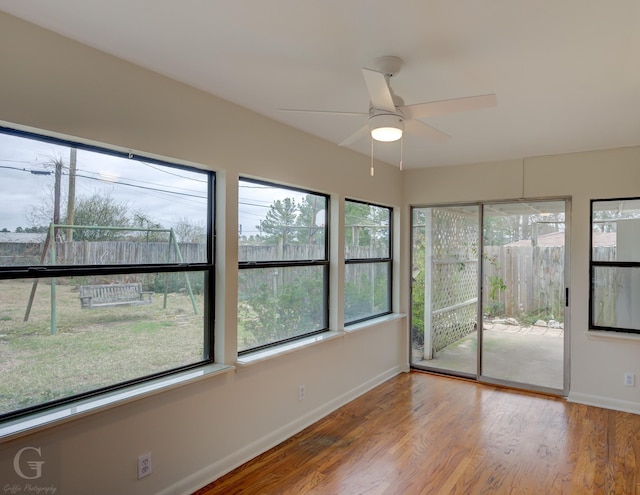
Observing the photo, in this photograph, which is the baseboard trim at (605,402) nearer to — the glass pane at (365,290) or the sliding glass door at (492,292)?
the sliding glass door at (492,292)

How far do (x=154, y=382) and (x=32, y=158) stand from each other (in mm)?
1346

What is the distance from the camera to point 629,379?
3.74m

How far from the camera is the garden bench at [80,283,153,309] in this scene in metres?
2.13

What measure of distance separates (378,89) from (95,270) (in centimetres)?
171

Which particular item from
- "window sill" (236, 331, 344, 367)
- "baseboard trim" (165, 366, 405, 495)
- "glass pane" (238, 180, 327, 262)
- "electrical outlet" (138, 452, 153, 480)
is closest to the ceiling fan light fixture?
"glass pane" (238, 180, 327, 262)

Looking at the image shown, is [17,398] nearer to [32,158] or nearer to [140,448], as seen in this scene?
[140,448]

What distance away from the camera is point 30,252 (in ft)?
6.26

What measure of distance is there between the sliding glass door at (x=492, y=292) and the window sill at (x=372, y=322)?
329 mm

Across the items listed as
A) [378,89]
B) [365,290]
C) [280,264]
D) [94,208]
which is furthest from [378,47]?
[365,290]

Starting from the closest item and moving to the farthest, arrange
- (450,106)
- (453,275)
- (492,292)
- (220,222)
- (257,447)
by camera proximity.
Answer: (450,106) → (220,222) → (257,447) → (492,292) → (453,275)

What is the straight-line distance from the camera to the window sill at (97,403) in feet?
5.76

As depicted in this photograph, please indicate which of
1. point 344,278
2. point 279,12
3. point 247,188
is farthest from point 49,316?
point 344,278

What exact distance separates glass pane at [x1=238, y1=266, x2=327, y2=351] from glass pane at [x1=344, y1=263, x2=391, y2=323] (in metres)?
0.42

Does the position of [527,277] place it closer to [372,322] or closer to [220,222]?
[372,322]
